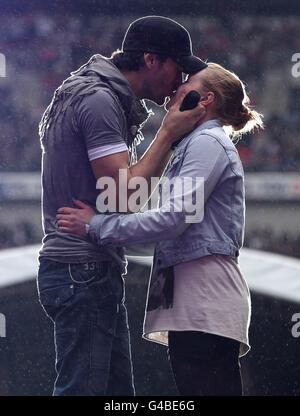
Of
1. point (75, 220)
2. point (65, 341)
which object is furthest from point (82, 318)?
point (75, 220)

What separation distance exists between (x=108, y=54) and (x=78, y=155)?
566cm

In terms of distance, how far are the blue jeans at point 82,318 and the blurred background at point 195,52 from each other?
5.29 metres

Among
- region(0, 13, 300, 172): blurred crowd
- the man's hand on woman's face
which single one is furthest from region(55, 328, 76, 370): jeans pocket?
region(0, 13, 300, 172): blurred crowd

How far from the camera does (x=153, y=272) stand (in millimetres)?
2086

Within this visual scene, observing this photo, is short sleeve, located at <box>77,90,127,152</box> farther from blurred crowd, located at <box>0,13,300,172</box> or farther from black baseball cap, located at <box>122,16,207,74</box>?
blurred crowd, located at <box>0,13,300,172</box>

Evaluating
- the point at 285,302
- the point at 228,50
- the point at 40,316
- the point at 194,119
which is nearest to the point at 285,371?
the point at 285,302

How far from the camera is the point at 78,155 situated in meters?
2.07

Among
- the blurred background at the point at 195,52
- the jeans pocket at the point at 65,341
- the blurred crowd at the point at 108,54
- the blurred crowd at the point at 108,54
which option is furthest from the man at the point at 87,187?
the blurred crowd at the point at 108,54

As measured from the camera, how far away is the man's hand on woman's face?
2.06 metres

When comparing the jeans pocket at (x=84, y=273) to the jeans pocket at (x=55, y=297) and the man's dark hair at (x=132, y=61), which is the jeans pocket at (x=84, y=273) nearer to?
the jeans pocket at (x=55, y=297)

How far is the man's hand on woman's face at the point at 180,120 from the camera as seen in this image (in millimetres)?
2057
